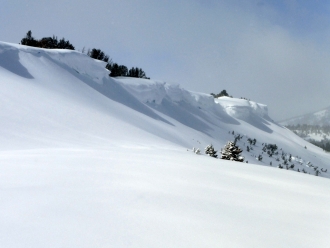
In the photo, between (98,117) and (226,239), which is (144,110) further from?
(226,239)

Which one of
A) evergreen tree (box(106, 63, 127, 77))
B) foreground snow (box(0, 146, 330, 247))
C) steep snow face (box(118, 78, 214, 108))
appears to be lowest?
foreground snow (box(0, 146, 330, 247))

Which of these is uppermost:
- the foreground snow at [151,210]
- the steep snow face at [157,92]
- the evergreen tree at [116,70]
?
the evergreen tree at [116,70]

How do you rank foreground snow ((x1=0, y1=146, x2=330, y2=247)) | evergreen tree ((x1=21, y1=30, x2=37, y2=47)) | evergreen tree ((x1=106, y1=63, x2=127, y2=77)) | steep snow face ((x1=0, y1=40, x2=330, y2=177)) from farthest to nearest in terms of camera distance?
evergreen tree ((x1=106, y1=63, x2=127, y2=77)), evergreen tree ((x1=21, y1=30, x2=37, y2=47)), steep snow face ((x1=0, y1=40, x2=330, y2=177)), foreground snow ((x1=0, y1=146, x2=330, y2=247))

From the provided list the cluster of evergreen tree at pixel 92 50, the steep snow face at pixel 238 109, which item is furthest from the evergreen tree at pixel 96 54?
the steep snow face at pixel 238 109

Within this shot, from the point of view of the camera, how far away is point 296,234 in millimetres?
1770

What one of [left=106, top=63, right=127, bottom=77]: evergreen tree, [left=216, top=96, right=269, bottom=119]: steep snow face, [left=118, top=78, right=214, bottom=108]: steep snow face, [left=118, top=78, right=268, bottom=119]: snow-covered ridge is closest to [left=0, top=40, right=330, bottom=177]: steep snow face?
[left=118, top=78, right=214, bottom=108]: steep snow face

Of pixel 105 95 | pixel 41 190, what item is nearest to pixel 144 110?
pixel 105 95

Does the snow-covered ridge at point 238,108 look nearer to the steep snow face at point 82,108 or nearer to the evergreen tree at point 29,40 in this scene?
the steep snow face at point 82,108


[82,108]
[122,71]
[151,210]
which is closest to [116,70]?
[122,71]

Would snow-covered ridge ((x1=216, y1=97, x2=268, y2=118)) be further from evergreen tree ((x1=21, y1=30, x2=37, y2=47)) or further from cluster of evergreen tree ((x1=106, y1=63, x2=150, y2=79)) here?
evergreen tree ((x1=21, y1=30, x2=37, y2=47))

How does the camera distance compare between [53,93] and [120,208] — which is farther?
[53,93]

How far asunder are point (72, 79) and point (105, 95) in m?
2.97

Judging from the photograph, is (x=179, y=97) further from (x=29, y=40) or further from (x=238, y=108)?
(x=29, y=40)

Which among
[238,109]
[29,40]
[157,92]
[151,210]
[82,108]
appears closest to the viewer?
[151,210]
